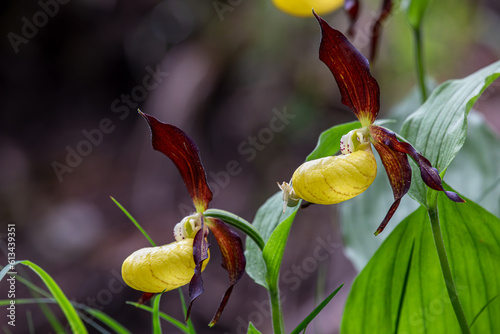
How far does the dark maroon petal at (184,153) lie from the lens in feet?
2.65

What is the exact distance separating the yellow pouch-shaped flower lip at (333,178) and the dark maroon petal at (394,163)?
4cm

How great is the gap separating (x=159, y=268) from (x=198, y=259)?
7 cm

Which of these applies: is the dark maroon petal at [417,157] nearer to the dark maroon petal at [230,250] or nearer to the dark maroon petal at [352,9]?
the dark maroon petal at [230,250]

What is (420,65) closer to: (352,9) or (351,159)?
(352,9)

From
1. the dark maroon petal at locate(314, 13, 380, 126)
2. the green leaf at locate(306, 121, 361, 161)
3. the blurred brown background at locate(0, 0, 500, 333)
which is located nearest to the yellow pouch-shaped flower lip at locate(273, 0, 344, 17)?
the green leaf at locate(306, 121, 361, 161)

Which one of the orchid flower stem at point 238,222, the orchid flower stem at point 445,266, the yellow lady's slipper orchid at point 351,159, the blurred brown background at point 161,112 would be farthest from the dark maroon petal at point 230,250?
the blurred brown background at point 161,112

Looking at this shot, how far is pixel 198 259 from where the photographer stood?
2.61 feet

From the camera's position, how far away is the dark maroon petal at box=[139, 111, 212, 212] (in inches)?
31.8

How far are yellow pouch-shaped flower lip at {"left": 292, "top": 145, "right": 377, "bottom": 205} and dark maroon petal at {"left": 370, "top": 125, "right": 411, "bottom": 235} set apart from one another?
4 cm

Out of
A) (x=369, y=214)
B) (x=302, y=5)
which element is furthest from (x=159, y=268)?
(x=302, y=5)

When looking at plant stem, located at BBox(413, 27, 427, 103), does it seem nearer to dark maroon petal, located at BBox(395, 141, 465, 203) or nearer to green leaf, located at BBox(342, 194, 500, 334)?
green leaf, located at BBox(342, 194, 500, 334)

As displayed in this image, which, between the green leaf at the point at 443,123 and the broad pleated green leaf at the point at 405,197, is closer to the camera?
the green leaf at the point at 443,123

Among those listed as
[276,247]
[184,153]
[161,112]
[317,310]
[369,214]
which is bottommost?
[369,214]

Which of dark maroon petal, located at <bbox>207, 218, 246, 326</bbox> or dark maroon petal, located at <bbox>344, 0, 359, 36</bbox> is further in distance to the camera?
dark maroon petal, located at <bbox>344, 0, 359, 36</bbox>
